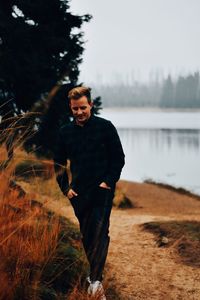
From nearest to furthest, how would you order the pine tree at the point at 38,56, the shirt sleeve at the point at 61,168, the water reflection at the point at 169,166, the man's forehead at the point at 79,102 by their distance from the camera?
the man's forehead at the point at 79,102 < the shirt sleeve at the point at 61,168 < the pine tree at the point at 38,56 < the water reflection at the point at 169,166

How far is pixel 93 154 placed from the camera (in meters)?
3.79

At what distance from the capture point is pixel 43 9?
13.3 m

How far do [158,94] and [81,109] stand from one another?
185 meters

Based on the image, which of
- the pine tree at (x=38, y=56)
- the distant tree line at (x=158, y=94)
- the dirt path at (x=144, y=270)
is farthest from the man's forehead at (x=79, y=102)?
the distant tree line at (x=158, y=94)

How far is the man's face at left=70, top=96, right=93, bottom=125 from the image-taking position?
146 inches

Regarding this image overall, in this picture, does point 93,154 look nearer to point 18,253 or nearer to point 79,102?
point 79,102

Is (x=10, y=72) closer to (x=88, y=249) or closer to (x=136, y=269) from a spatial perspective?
(x=136, y=269)

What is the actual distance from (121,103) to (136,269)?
173194 millimetres

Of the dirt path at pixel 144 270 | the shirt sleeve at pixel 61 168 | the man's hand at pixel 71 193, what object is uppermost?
the shirt sleeve at pixel 61 168

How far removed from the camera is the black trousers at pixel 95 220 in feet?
12.3

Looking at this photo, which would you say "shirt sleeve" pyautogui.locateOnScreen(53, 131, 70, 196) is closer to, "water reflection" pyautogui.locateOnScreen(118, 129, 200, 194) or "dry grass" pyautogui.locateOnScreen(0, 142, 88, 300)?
"dry grass" pyautogui.locateOnScreen(0, 142, 88, 300)

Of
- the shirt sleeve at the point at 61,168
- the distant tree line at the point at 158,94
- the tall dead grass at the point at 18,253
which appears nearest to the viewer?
the tall dead grass at the point at 18,253

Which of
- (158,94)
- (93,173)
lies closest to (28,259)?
(93,173)

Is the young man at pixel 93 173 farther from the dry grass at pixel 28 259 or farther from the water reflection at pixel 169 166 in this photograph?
the water reflection at pixel 169 166
